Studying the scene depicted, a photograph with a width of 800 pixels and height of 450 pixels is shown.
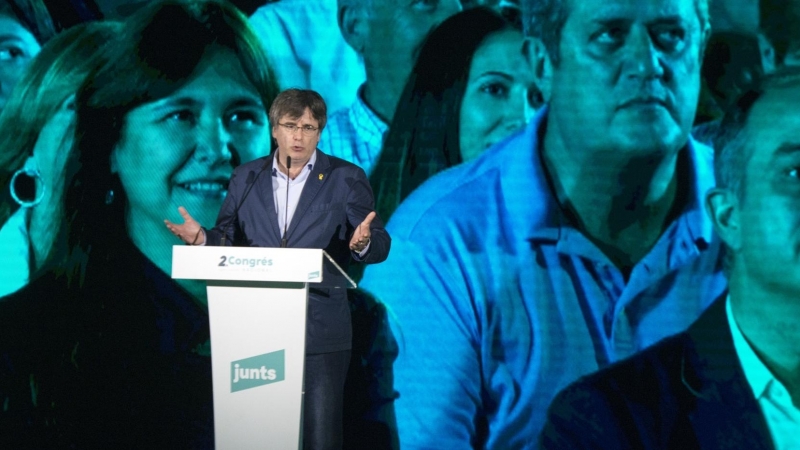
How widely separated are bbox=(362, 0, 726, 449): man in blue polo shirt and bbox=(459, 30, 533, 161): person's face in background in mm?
62

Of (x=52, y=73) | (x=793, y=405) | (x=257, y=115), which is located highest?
(x=52, y=73)

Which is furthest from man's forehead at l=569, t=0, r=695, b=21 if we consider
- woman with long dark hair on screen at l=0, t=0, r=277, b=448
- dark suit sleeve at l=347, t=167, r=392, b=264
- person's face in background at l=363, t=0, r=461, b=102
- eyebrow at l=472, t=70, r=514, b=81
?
dark suit sleeve at l=347, t=167, r=392, b=264

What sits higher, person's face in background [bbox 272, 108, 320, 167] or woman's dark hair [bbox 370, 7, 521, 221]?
woman's dark hair [bbox 370, 7, 521, 221]

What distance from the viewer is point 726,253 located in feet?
10.7

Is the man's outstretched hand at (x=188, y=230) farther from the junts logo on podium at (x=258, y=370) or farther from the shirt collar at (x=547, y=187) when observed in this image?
the shirt collar at (x=547, y=187)

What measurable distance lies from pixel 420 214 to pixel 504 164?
40 cm

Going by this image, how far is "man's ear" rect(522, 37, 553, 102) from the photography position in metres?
3.40

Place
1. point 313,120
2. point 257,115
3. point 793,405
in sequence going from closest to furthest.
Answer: point 313,120
point 793,405
point 257,115

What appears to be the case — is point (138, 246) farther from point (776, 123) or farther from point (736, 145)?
point (776, 123)

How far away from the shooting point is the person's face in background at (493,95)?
3422 mm

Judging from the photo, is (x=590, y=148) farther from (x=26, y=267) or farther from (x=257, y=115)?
(x=26, y=267)

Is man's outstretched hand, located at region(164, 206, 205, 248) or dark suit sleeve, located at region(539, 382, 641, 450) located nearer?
man's outstretched hand, located at region(164, 206, 205, 248)

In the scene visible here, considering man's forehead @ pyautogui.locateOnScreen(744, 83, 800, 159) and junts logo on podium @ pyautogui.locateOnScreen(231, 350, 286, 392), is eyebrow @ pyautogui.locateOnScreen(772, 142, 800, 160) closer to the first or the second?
man's forehead @ pyautogui.locateOnScreen(744, 83, 800, 159)

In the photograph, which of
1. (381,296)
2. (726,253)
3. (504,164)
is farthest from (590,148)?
(381,296)
